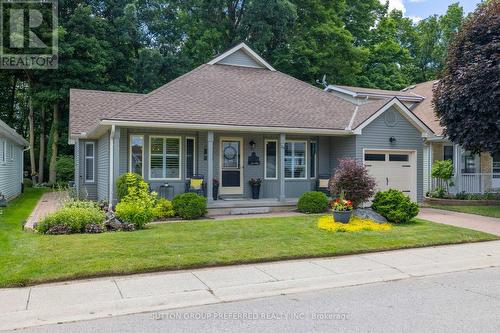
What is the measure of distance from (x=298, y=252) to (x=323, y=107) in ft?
34.7

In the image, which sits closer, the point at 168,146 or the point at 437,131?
the point at 168,146

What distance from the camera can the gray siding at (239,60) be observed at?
749 inches

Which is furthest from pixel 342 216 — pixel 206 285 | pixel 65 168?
pixel 65 168

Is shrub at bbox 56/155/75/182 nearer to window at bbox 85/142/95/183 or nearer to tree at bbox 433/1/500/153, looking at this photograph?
window at bbox 85/142/95/183

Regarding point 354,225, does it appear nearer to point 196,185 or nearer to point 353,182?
point 353,182

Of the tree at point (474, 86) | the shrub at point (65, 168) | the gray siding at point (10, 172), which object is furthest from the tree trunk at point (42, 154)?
the tree at point (474, 86)

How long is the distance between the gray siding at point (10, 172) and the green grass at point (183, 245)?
5941 millimetres

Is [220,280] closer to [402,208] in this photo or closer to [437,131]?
[402,208]

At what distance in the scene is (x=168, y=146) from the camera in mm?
15156

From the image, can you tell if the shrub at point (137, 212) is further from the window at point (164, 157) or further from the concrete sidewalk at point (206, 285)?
the concrete sidewalk at point (206, 285)

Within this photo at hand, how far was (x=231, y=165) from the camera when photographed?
16.1 metres

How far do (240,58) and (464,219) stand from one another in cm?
1122

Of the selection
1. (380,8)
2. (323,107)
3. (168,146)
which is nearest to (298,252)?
(168,146)

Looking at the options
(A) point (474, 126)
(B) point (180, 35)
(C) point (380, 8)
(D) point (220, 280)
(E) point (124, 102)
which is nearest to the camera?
(D) point (220, 280)
